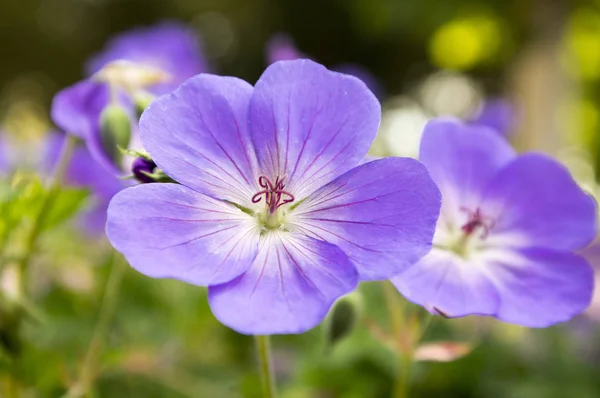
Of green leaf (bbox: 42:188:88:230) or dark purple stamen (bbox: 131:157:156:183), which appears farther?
green leaf (bbox: 42:188:88:230)

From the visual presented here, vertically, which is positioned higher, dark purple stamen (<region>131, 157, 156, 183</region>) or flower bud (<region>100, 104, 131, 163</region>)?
flower bud (<region>100, 104, 131, 163</region>)

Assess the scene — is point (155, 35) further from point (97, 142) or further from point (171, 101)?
point (171, 101)

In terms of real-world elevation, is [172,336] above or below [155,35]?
below

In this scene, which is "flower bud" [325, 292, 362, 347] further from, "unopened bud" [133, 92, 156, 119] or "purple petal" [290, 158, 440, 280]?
"unopened bud" [133, 92, 156, 119]

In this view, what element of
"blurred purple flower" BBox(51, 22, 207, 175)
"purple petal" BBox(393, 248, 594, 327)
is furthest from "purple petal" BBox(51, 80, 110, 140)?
"purple petal" BBox(393, 248, 594, 327)

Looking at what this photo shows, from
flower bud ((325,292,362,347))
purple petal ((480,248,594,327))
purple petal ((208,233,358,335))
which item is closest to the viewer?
purple petal ((208,233,358,335))

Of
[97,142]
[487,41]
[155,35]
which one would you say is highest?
[487,41]

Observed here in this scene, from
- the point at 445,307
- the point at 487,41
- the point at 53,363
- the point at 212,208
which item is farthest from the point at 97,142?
the point at 487,41
